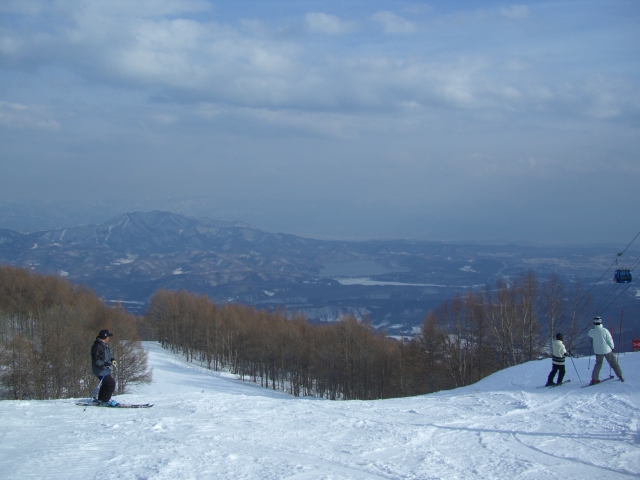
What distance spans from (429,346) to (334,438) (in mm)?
36532

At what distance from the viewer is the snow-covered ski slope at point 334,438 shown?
8172 mm

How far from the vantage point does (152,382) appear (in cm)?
4347

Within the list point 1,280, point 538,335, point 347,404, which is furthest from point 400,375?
point 1,280

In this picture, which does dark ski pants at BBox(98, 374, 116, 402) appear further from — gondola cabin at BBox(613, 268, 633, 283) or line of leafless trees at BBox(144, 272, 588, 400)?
line of leafless trees at BBox(144, 272, 588, 400)

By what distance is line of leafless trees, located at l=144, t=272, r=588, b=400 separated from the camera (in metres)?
42.3

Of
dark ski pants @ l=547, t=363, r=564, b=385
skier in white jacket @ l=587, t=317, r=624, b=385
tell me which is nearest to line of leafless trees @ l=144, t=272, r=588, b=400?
dark ski pants @ l=547, t=363, r=564, b=385

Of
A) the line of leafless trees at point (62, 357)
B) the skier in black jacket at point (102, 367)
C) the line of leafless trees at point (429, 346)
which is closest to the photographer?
the skier in black jacket at point (102, 367)

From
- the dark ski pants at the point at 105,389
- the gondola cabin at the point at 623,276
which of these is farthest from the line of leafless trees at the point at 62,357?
the gondola cabin at the point at 623,276

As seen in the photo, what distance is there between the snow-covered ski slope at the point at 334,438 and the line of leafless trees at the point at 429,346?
2885cm

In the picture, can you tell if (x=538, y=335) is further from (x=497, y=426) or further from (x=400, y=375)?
→ (x=497, y=426)

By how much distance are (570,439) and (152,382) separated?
3903 centimetres

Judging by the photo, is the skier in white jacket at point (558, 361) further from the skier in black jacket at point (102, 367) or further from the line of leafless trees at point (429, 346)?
the line of leafless trees at point (429, 346)

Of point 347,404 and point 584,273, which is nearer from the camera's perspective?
point 347,404

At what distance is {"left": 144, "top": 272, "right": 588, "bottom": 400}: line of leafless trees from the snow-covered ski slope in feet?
94.6
